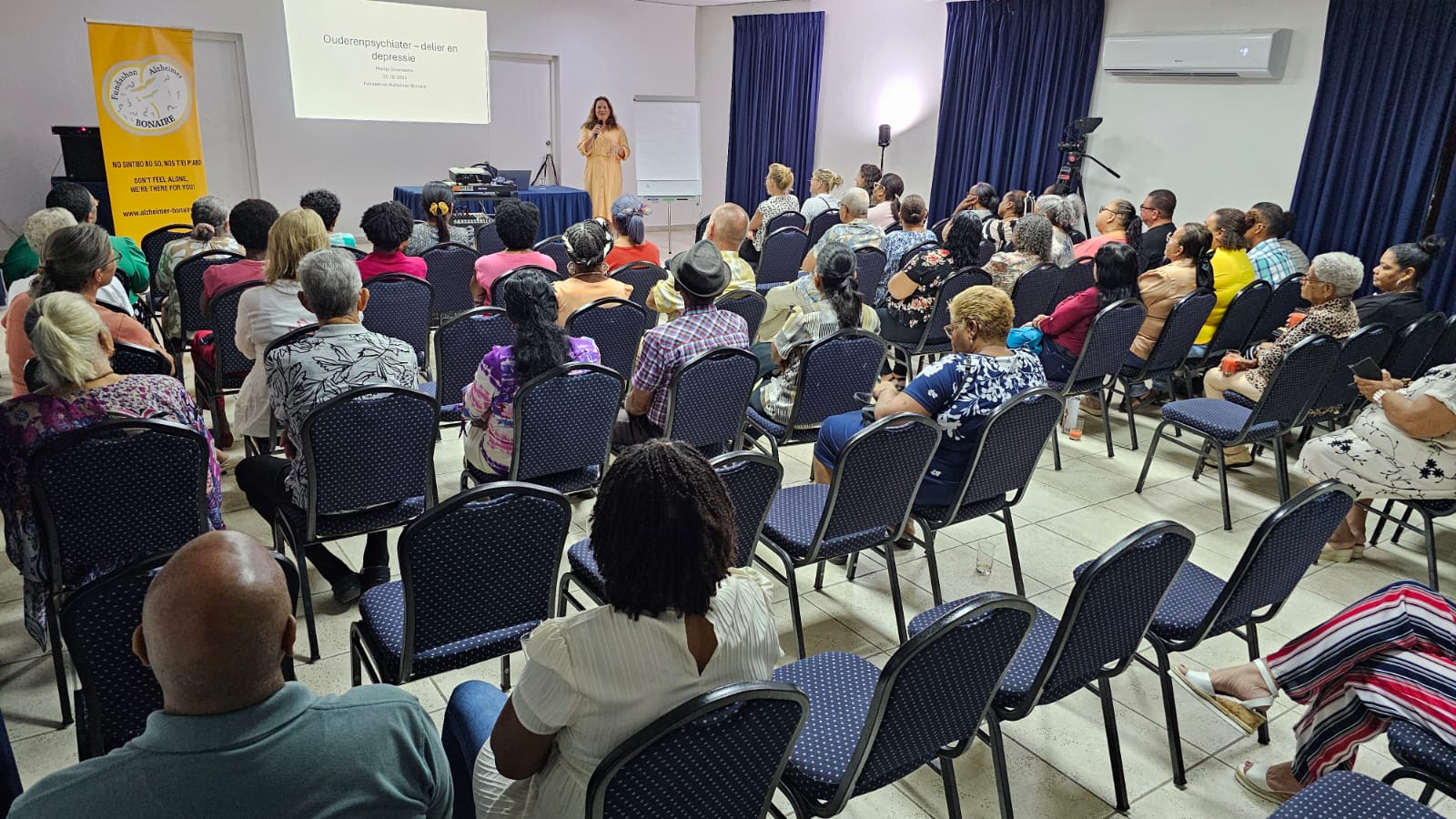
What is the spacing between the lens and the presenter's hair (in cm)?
462

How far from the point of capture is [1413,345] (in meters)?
4.35

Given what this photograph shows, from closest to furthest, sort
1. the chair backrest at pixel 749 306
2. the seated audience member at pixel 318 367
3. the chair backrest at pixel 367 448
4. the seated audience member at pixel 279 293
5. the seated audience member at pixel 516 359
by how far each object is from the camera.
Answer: the chair backrest at pixel 367 448 → the seated audience member at pixel 318 367 → the seated audience member at pixel 516 359 → the seated audience member at pixel 279 293 → the chair backrest at pixel 749 306

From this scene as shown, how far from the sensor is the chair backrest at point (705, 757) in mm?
1342

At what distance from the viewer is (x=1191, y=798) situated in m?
2.47

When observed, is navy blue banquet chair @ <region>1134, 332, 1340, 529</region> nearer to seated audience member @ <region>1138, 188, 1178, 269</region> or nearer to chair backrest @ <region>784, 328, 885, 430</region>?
chair backrest @ <region>784, 328, 885, 430</region>

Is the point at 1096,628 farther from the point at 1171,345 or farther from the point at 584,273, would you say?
the point at 1171,345

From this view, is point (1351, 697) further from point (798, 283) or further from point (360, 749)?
point (798, 283)

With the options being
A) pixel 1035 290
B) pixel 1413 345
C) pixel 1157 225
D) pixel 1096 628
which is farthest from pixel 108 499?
pixel 1157 225

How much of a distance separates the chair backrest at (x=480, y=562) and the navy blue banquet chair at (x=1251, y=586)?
164 centimetres

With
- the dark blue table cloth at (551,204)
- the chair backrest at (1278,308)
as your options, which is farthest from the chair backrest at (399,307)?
the dark blue table cloth at (551,204)

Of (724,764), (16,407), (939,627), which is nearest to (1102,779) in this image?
(939,627)

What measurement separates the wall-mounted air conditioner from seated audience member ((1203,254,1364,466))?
3935 millimetres

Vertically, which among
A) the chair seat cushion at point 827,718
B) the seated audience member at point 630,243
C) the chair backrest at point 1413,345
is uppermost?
the seated audience member at point 630,243

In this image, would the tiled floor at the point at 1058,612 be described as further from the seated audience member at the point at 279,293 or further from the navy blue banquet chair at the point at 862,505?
the seated audience member at the point at 279,293
